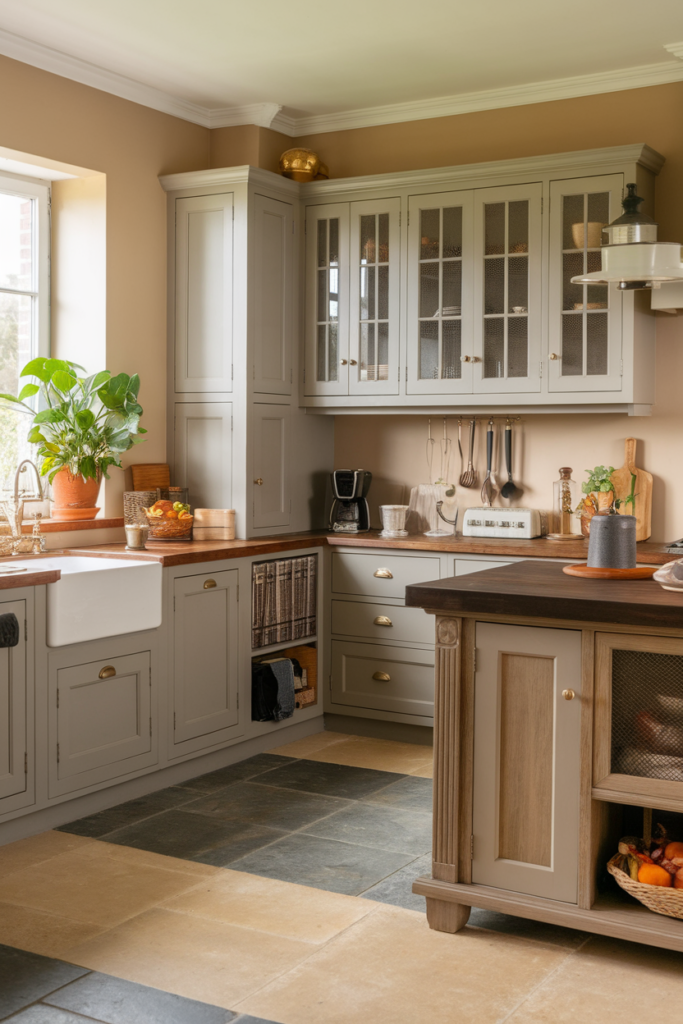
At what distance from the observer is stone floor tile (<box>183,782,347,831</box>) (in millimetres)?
3758

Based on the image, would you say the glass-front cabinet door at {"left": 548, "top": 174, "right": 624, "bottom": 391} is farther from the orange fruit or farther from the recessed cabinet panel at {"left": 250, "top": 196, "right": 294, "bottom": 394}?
the orange fruit

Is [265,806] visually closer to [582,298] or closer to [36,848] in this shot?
[36,848]

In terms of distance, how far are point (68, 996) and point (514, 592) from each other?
1458 millimetres

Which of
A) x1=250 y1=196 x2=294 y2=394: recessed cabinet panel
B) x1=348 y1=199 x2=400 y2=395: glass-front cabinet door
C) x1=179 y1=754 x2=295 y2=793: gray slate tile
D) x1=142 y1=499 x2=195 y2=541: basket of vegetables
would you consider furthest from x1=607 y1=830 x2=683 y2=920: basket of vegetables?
x1=250 y1=196 x2=294 y2=394: recessed cabinet panel

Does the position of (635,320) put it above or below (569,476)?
above

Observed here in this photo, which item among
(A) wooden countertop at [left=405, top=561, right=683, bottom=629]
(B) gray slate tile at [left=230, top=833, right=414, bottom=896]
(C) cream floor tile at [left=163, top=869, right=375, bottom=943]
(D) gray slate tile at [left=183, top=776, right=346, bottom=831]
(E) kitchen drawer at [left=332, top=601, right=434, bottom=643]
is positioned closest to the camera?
(A) wooden countertop at [left=405, top=561, right=683, bottom=629]

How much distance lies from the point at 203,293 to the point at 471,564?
5.70ft

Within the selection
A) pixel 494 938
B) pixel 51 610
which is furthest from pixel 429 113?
pixel 494 938

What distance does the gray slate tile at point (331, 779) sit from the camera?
409 cm

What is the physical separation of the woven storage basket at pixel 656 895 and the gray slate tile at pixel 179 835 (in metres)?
1.32

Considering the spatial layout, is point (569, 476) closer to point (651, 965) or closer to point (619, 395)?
point (619, 395)

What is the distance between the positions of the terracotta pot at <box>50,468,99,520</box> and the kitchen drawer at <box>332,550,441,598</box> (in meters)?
1.16

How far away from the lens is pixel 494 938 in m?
2.82

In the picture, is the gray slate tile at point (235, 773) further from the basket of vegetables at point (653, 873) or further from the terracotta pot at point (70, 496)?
the basket of vegetables at point (653, 873)
